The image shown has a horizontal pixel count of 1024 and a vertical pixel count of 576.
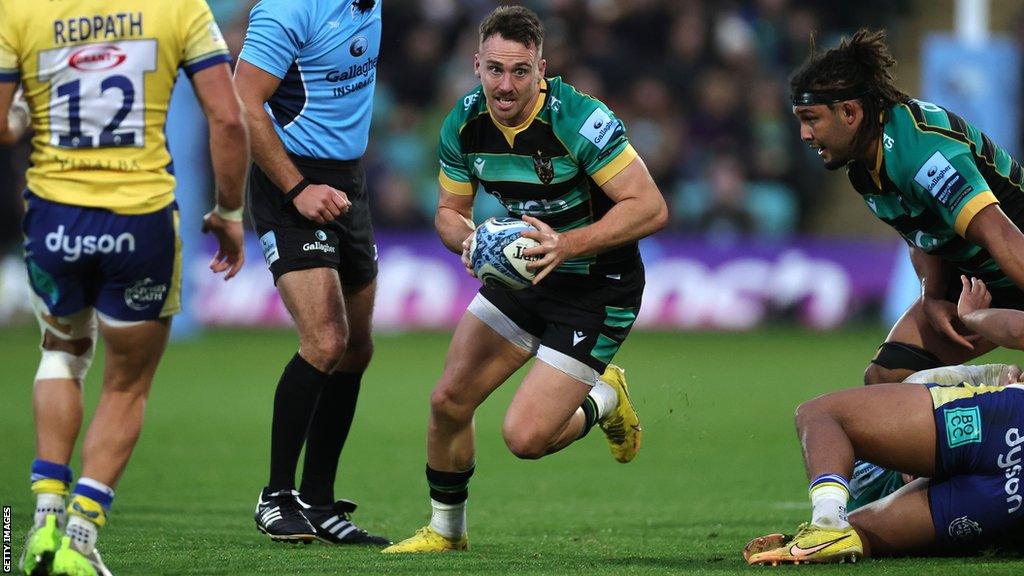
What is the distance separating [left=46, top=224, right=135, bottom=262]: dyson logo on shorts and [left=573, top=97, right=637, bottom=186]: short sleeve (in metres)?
2.03

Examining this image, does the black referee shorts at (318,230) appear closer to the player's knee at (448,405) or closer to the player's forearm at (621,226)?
the player's knee at (448,405)

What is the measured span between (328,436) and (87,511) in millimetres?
1970

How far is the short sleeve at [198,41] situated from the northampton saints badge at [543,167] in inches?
62.2

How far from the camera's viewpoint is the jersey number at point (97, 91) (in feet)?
15.8

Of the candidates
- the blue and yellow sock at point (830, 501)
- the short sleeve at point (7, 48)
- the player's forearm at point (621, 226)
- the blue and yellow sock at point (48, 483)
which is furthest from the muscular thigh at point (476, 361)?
the short sleeve at point (7, 48)

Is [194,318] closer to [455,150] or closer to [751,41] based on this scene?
[751,41]

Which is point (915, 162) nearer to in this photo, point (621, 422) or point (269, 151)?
point (621, 422)

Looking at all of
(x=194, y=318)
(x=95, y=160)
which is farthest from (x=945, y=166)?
(x=194, y=318)

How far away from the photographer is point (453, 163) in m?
6.27

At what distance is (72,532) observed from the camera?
473 cm

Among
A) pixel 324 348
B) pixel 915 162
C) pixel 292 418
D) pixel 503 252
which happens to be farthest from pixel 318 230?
pixel 915 162

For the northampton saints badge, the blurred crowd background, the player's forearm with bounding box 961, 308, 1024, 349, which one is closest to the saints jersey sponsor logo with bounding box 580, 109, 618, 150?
the northampton saints badge

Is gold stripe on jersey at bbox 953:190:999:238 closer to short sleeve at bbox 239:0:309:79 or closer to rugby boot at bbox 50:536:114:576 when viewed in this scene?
short sleeve at bbox 239:0:309:79

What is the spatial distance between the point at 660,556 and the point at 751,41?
1480cm
